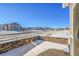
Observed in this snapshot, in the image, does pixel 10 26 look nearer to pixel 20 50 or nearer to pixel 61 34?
pixel 20 50

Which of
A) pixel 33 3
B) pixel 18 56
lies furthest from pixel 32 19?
pixel 18 56

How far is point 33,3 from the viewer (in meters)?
1.58

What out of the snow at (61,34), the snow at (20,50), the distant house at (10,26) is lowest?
the snow at (20,50)

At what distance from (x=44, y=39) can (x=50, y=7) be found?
0.31 meters

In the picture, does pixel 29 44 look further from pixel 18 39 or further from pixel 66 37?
pixel 66 37

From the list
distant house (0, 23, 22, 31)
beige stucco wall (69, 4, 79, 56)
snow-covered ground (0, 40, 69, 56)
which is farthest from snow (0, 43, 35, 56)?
beige stucco wall (69, 4, 79, 56)

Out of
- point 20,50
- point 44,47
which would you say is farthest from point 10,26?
point 44,47

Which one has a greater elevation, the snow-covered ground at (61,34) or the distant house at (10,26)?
the distant house at (10,26)

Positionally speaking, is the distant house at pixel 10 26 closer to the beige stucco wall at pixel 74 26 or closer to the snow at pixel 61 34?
the snow at pixel 61 34

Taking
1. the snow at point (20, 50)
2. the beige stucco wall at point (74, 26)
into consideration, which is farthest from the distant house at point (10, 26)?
the beige stucco wall at point (74, 26)

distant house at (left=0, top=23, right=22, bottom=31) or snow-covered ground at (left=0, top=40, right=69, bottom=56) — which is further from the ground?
distant house at (left=0, top=23, right=22, bottom=31)

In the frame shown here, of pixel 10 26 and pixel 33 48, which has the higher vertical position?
pixel 10 26

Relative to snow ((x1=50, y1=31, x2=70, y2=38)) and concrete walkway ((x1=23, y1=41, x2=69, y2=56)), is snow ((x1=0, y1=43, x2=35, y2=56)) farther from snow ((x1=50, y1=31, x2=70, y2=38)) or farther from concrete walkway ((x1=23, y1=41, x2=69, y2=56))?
snow ((x1=50, y1=31, x2=70, y2=38))

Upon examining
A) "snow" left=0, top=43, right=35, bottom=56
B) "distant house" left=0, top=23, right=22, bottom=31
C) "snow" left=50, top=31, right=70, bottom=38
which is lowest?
"snow" left=0, top=43, right=35, bottom=56
